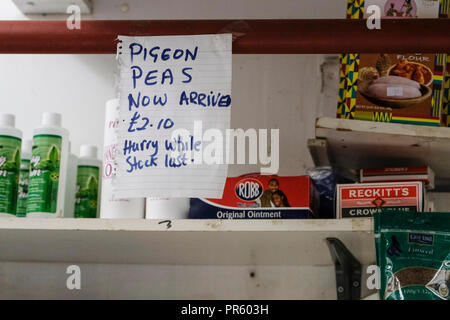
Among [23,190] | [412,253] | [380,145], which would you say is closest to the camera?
[412,253]

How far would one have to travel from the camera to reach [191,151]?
58.3 inches

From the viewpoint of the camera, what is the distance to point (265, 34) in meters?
1.45

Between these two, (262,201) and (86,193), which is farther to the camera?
(86,193)

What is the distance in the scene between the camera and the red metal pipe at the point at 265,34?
1.41 meters

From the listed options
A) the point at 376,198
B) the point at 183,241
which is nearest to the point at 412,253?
the point at 376,198

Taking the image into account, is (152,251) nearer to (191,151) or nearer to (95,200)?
(95,200)

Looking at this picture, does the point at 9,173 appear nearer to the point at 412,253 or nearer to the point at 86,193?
the point at 86,193

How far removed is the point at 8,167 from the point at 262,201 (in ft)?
1.94

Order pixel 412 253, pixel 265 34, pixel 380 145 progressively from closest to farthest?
pixel 265 34 → pixel 412 253 → pixel 380 145

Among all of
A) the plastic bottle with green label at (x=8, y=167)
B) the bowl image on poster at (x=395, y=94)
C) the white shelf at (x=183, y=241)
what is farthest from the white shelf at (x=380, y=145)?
the plastic bottle with green label at (x=8, y=167)

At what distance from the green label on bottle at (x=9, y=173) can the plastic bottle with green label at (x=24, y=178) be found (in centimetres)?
5

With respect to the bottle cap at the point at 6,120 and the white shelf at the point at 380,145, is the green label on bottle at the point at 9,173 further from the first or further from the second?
the white shelf at the point at 380,145

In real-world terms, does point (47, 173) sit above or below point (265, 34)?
below
